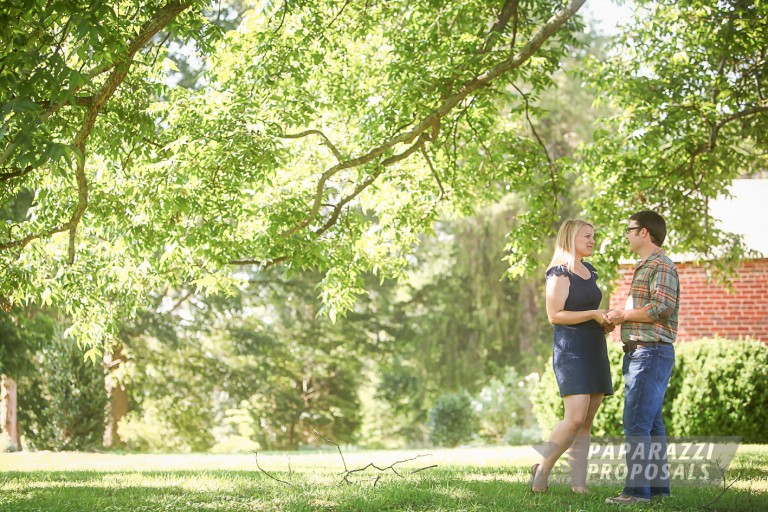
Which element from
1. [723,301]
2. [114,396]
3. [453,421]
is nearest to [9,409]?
[114,396]

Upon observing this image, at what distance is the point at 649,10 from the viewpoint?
42.2 ft

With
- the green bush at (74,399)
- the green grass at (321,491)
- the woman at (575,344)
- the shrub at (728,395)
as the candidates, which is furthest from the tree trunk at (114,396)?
the woman at (575,344)

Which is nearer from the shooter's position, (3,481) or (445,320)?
(3,481)

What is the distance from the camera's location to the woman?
5824 mm

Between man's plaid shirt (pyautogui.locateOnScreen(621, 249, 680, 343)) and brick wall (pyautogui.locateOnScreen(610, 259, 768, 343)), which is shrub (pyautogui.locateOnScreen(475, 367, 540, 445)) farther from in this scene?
man's plaid shirt (pyautogui.locateOnScreen(621, 249, 680, 343))

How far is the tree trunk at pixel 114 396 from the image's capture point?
2331cm

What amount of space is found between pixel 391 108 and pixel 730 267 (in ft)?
21.2

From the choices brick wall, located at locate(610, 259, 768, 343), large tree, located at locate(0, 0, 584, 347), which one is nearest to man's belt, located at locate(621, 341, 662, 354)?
large tree, located at locate(0, 0, 584, 347)

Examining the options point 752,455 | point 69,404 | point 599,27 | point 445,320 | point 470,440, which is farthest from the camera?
point 599,27

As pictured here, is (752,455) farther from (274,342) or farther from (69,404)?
(274,342)

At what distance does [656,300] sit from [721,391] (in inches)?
314

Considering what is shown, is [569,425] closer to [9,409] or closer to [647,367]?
[647,367]

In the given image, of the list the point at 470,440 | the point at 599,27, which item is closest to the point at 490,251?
the point at 470,440

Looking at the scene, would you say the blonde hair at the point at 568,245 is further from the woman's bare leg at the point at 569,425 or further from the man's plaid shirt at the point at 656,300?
the woman's bare leg at the point at 569,425
